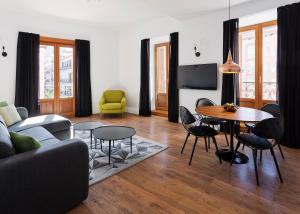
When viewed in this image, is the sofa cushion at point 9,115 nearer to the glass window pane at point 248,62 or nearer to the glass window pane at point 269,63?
the glass window pane at point 248,62

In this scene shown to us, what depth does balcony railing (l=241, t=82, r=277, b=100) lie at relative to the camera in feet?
15.2

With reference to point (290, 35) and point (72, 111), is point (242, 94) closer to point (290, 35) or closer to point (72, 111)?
point (290, 35)

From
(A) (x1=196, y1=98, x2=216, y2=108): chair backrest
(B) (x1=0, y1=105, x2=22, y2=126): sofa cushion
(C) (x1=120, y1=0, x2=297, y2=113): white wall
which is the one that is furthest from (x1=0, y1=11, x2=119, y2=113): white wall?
(A) (x1=196, y1=98, x2=216, y2=108): chair backrest

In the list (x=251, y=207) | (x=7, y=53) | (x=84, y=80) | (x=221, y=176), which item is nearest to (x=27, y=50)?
(x=7, y=53)

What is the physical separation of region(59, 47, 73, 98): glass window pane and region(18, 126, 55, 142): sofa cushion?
11.5ft

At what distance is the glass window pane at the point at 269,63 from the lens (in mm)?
4551

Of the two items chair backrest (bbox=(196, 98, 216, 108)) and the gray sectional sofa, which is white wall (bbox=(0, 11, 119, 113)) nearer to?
chair backrest (bbox=(196, 98, 216, 108))

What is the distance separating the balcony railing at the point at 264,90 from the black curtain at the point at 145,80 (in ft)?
9.10

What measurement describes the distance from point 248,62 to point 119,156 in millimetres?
3747

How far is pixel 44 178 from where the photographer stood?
167cm

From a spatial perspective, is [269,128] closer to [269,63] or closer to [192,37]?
[269,63]

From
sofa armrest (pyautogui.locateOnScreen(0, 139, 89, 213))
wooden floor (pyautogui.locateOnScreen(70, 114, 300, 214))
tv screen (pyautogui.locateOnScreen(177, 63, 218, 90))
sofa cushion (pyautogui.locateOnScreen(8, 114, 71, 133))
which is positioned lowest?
wooden floor (pyautogui.locateOnScreen(70, 114, 300, 214))

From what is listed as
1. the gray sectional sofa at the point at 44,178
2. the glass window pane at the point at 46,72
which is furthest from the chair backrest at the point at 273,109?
the glass window pane at the point at 46,72

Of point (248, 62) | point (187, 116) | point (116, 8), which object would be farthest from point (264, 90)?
point (116, 8)
